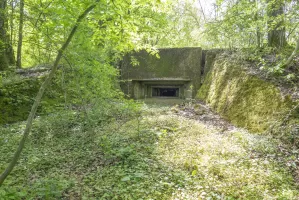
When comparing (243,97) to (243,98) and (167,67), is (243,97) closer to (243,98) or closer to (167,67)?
(243,98)

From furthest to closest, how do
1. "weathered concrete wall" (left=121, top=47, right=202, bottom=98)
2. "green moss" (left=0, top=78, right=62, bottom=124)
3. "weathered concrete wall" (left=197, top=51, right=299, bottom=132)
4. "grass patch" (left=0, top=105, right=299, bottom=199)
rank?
"weathered concrete wall" (left=121, top=47, right=202, bottom=98) < "green moss" (left=0, top=78, right=62, bottom=124) < "weathered concrete wall" (left=197, top=51, right=299, bottom=132) < "grass patch" (left=0, top=105, right=299, bottom=199)

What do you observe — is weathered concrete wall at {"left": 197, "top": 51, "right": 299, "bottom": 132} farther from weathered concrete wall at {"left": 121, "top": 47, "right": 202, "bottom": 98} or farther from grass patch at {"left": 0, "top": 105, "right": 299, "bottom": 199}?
weathered concrete wall at {"left": 121, "top": 47, "right": 202, "bottom": 98}

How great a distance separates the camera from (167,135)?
523 cm

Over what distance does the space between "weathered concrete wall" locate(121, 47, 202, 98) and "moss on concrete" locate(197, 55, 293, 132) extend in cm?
176

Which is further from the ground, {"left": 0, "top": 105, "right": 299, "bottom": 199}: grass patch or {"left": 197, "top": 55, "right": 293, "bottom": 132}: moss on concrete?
{"left": 197, "top": 55, "right": 293, "bottom": 132}: moss on concrete

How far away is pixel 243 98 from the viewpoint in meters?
6.20

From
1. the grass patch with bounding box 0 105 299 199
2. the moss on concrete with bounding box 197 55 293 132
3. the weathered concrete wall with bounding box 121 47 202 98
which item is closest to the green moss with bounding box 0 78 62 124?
the grass patch with bounding box 0 105 299 199

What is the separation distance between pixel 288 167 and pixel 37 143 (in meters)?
5.38

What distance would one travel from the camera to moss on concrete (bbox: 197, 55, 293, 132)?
4.99 meters

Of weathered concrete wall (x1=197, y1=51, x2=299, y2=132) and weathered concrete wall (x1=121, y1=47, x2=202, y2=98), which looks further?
weathered concrete wall (x1=121, y1=47, x2=202, y2=98)

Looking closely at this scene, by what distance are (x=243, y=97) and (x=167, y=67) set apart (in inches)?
221

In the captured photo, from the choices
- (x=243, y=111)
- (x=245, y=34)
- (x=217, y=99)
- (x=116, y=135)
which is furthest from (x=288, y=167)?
(x=245, y=34)

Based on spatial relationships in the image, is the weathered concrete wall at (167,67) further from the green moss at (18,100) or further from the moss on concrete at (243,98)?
the green moss at (18,100)

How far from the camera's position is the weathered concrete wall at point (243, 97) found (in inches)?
195
